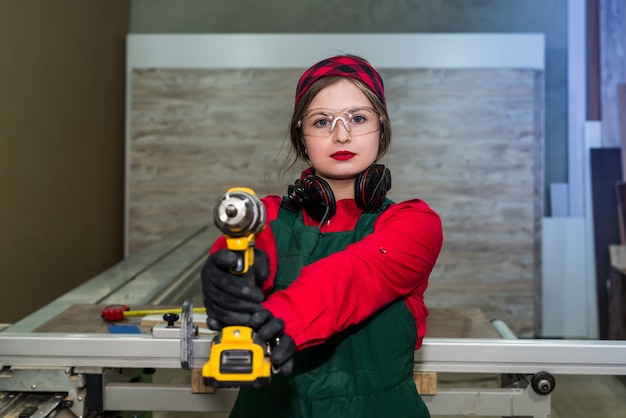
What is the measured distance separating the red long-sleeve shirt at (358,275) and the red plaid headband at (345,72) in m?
0.20

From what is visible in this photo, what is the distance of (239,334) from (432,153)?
3.78 meters

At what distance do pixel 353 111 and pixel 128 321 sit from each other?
3.06 ft

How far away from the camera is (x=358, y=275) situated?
958mm

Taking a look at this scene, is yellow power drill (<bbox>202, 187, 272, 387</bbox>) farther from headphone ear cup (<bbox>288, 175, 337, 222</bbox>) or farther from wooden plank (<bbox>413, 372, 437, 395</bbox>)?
wooden plank (<bbox>413, 372, 437, 395</bbox>)

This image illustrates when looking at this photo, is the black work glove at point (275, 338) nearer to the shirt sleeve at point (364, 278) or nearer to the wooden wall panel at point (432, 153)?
the shirt sleeve at point (364, 278)

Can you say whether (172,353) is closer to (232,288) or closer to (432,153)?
(232,288)

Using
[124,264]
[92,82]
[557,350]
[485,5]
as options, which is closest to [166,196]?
[92,82]

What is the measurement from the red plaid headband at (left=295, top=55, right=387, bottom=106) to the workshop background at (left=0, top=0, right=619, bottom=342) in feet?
7.90

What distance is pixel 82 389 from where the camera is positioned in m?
1.46

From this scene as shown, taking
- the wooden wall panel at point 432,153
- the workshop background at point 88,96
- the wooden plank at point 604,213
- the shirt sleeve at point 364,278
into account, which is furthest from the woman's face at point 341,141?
the wooden plank at point 604,213

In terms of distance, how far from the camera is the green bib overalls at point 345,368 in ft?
3.53

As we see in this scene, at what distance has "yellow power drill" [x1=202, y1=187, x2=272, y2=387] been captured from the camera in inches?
31.4

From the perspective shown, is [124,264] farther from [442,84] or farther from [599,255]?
[599,255]

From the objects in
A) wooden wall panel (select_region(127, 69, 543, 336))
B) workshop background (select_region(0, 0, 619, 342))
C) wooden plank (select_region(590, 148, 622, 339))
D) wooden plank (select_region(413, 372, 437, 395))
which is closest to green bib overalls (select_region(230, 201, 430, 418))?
wooden plank (select_region(413, 372, 437, 395))
